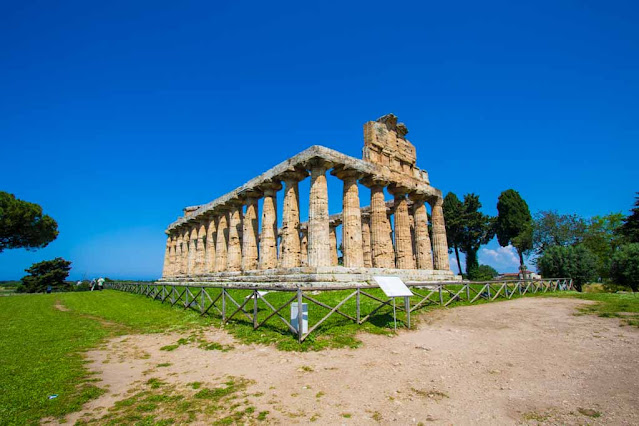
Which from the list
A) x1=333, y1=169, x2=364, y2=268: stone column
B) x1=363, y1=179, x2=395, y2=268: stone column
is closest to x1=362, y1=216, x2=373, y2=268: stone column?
x1=363, y1=179, x2=395, y2=268: stone column

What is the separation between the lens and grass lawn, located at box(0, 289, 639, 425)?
5473 mm

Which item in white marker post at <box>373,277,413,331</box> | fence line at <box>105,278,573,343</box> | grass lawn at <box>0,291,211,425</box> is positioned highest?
white marker post at <box>373,277,413,331</box>

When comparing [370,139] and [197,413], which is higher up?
[370,139]

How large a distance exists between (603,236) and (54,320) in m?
49.2

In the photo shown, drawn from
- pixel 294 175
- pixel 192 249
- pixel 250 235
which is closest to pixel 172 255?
pixel 192 249

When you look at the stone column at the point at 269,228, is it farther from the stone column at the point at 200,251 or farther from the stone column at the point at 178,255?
the stone column at the point at 178,255

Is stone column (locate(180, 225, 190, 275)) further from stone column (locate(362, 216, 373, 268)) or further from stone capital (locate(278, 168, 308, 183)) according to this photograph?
stone capital (locate(278, 168, 308, 183))

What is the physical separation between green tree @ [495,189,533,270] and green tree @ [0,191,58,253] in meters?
61.7

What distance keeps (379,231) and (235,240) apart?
12923 millimetres

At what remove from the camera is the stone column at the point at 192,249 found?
114ft

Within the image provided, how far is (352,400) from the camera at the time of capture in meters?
5.39

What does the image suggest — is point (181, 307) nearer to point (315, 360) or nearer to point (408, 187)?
point (315, 360)

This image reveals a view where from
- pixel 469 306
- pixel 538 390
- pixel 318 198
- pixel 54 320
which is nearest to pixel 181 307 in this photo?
pixel 54 320

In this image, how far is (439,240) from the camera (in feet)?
85.5
